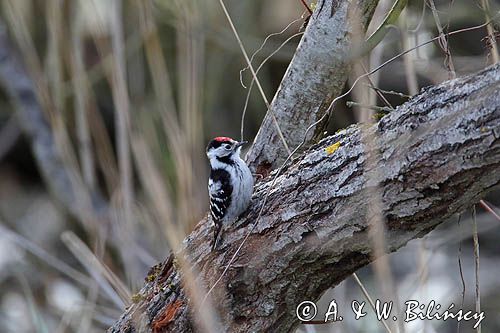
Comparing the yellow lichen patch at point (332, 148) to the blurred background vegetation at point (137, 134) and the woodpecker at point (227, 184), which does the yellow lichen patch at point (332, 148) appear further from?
the woodpecker at point (227, 184)

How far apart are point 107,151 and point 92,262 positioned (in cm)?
48

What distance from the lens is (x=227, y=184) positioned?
8.02ft

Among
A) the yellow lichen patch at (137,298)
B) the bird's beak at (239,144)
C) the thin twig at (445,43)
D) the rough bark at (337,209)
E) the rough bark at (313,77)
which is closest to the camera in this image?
the rough bark at (337,209)

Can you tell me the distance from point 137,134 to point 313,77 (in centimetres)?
50

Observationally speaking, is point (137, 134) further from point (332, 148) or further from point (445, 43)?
point (445, 43)

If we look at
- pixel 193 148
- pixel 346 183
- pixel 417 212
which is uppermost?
pixel 193 148

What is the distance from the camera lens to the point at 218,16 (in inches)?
184

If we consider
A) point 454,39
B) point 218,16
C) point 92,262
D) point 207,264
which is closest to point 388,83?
point 454,39

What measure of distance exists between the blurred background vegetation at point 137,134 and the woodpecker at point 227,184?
0.08m

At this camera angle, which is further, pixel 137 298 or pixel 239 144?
pixel 239 144

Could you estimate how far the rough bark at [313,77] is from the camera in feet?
6.88

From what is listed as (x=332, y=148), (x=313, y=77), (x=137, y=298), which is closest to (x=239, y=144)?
(x=313, y=77)

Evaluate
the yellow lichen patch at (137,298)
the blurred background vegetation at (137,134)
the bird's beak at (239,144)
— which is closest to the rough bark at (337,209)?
the yellow lichen patch at (137,298)

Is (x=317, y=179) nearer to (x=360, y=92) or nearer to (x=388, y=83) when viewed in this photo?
(x=360, y=92)
